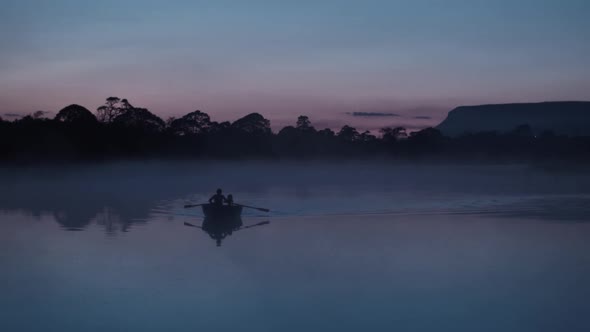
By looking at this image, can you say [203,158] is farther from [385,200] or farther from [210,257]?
[210,257]

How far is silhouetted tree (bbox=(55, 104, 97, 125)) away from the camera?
4281 cm

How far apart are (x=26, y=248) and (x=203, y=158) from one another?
37821 mm

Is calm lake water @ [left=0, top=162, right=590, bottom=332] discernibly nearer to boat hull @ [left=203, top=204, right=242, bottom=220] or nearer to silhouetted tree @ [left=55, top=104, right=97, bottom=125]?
boat hull @ [left=203, top=204, right=242, bottom=220]

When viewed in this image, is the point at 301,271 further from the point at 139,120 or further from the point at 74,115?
the point at 139,120

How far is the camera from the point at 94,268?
358 inches

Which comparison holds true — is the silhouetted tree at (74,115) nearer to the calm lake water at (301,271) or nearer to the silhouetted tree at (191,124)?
the silhouetted tree at (191,124)

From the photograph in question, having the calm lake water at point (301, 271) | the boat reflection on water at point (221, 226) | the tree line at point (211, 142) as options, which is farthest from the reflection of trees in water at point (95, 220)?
the tree line at point (211, 142)

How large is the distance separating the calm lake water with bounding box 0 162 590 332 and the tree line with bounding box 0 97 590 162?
24113 millimetres

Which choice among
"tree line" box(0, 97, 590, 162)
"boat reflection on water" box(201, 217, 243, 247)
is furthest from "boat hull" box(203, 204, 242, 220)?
"tree line" box(0, 97, 590, 162)

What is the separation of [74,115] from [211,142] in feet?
37.1

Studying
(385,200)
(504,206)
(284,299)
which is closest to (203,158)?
(385,200)

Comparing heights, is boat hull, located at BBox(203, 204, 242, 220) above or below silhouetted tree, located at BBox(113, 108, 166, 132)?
below

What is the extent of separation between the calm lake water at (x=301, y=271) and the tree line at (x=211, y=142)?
24113 millimetres

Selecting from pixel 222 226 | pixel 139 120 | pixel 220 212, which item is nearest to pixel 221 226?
pixel 222 226
